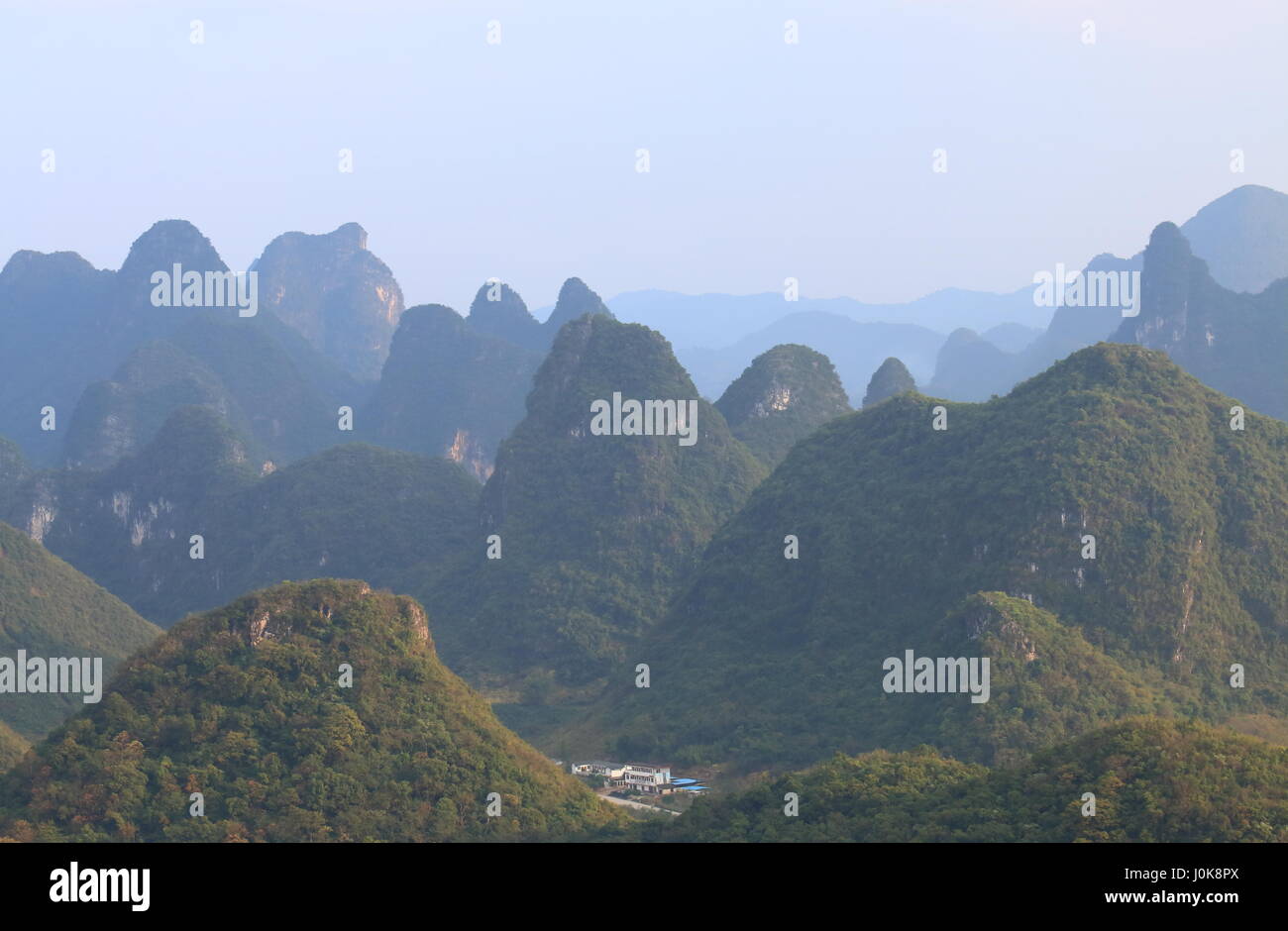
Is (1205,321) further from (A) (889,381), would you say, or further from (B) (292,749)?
(B) (292,749)

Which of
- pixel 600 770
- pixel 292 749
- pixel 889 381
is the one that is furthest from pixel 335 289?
pixel 292 749

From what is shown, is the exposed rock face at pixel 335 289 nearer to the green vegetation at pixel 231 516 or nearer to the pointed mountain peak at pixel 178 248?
the pointed mountain peak at pixel 178 248

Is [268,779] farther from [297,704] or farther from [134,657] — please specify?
[134,657]

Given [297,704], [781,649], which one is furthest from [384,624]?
[781,649]

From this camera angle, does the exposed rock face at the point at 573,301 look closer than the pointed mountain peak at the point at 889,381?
No

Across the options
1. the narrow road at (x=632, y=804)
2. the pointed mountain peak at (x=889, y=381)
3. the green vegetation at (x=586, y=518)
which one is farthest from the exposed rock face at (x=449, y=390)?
the narrow road at (x=632, y=804)

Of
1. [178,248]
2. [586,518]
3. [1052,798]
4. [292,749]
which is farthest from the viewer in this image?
[178,248]
